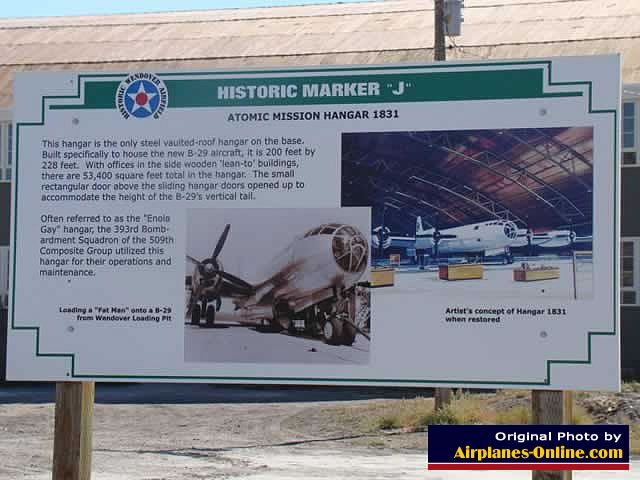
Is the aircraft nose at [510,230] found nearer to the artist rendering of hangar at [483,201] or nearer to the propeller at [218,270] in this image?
the artist rendering of hangar at [483,201]

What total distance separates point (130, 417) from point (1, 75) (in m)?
16.8

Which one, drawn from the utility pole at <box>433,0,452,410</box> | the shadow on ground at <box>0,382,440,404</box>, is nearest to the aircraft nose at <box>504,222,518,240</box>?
the utility pole at <box>433,0,452,410</box>

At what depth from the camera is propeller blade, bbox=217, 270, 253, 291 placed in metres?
7.69

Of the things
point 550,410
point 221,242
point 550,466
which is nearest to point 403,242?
point 221,242

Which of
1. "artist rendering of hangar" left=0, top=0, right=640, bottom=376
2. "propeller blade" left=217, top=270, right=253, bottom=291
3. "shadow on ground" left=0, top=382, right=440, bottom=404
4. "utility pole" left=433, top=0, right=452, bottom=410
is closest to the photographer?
"artist rendering of hangar" left=0, top=0, right=640, bottom=376

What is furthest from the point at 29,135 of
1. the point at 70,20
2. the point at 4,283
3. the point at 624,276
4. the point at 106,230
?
the point at 70,20

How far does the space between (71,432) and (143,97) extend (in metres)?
2.43

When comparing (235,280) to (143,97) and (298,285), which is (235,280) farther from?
(143,97)

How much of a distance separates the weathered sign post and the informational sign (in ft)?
0.05

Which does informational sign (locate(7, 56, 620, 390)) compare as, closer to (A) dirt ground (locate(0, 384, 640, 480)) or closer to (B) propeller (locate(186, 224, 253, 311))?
(B) propeller (locate(186, 224, 253, 311))

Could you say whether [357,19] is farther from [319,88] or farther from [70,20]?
[319,88]

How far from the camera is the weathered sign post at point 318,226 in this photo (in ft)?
23.9

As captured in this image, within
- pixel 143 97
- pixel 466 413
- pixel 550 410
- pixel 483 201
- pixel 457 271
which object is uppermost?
pixel 143 97

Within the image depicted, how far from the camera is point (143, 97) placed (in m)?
7.84
